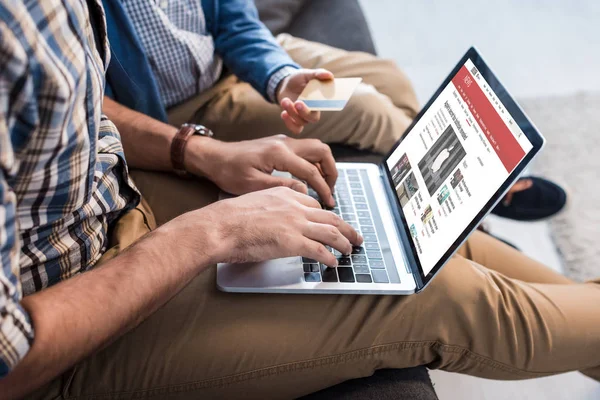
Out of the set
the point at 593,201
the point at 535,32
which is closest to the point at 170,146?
the point at 593,201

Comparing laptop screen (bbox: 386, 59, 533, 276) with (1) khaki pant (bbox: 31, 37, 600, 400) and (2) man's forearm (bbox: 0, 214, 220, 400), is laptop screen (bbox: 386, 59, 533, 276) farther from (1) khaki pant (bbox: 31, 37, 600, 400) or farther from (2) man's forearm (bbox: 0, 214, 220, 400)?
(2) man's forearm (bbox: 0, 214, 220, 400)

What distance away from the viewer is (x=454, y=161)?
2.81 ft

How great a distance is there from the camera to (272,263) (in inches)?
32.1

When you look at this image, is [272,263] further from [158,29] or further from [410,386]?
[158,29]

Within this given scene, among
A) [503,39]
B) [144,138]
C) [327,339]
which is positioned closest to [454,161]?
[327,339]

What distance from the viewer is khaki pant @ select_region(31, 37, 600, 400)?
2.45 feet

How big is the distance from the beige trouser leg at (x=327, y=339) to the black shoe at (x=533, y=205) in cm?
77

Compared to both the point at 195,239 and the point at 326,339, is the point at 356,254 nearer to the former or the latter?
the point at 326,339

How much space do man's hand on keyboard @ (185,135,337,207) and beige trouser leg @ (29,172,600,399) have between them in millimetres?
173

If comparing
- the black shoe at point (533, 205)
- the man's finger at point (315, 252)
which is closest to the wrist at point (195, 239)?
the man's finger at point (315, 252)

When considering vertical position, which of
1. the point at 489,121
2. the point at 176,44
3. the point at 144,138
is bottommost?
the point at 144,138

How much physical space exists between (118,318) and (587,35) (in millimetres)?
2593

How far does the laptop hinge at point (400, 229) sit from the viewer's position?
2.69 feet

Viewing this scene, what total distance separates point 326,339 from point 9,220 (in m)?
0.42
